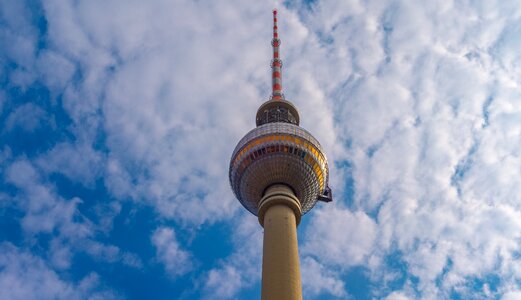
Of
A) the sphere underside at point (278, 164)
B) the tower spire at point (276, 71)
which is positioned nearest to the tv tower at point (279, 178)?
the sphere underside at point (278, 164)

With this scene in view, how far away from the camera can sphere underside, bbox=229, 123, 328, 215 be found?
5619 centimetres

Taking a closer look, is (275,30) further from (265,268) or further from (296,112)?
(265,268)

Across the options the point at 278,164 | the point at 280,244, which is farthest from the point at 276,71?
the point at 280,244

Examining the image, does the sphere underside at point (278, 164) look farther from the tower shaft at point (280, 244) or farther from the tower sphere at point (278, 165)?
the tower shaft at point (280, 244)

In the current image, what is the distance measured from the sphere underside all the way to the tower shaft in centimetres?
171

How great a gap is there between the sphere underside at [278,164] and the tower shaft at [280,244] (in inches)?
67.3

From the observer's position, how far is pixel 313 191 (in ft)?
193

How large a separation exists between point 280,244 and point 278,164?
11.4 meters

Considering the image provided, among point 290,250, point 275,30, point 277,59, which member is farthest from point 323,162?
point 275,30

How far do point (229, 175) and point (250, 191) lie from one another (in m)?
4.41

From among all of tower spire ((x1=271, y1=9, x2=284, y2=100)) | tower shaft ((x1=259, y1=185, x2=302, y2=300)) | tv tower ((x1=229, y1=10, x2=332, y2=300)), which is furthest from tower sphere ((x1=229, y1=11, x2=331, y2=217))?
tower spire ((x1=271, y1=9, x2=284, y2=100))

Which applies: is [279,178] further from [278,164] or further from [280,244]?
[280,244]

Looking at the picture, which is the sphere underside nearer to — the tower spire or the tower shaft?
the tower shaft

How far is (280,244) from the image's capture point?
4781 centimetres
